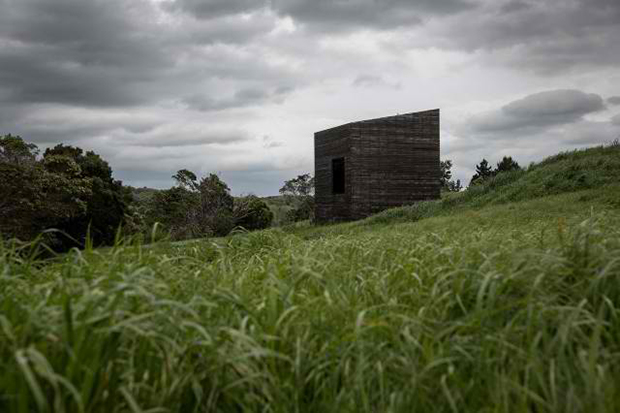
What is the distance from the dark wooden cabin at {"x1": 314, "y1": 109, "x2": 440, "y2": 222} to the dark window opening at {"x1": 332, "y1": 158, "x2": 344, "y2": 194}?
1657 mm

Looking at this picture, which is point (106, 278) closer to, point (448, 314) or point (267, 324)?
point (267, 324)

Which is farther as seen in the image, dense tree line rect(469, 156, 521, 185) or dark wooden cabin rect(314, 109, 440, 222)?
dense tree line rect(469, 156, 521, 185)

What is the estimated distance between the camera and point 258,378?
8.63 ft

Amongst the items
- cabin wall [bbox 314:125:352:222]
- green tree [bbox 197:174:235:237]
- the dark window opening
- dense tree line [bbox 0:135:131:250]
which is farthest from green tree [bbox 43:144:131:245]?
the dark window opening

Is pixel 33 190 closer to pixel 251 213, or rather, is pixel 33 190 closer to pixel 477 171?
pixel 251 213

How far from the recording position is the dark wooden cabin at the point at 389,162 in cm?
2345

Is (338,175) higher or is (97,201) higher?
(338,175)

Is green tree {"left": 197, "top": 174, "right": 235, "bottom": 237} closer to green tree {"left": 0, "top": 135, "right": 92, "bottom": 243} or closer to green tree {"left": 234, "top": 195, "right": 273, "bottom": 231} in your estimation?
green tree {"left": 234, "top": 195, "right": 273, "bottom": 231}

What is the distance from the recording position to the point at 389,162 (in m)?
→ 23.6

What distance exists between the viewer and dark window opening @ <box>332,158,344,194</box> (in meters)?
25.8

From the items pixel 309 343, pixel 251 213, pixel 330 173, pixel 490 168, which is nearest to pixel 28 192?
pixel 330 173

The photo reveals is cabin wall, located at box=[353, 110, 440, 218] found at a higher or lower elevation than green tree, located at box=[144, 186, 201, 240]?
higher

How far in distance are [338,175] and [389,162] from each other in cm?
361

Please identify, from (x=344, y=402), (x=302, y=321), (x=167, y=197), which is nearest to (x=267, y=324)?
(x=302, y=321)
